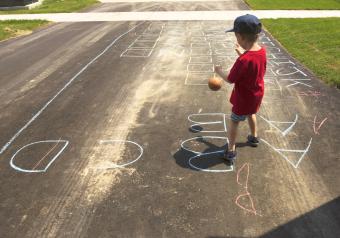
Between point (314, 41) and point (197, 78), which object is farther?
point (314, 41)

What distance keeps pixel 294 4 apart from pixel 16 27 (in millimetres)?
17395

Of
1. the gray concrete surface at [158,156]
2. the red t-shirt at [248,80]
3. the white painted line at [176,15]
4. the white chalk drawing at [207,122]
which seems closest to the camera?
the gray concrete surface at [158,156]

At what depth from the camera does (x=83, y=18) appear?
22.6m

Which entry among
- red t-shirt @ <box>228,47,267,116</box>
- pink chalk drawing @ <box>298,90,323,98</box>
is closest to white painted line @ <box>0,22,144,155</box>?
red t-shirt @ <box>228,47,267,116</box>

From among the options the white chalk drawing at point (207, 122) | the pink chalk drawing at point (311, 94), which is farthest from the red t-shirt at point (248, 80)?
the pink chalk drawing at point (311, 94)

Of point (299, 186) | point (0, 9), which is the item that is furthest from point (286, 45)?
point (0, 9)

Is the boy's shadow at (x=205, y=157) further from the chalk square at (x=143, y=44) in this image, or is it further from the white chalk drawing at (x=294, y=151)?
the chalk square at (x=143, y=44)

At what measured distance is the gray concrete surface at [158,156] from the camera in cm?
445

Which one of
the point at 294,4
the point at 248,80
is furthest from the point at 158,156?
the point at 294,4

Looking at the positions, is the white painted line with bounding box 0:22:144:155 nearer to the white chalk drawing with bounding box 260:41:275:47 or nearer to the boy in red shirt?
the boy in red shirt

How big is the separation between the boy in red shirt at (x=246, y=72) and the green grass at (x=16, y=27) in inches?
560

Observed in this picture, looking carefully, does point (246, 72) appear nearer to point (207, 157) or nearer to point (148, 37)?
point (207, 157)

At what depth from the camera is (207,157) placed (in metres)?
5.82

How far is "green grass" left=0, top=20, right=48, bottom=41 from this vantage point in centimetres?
1759
